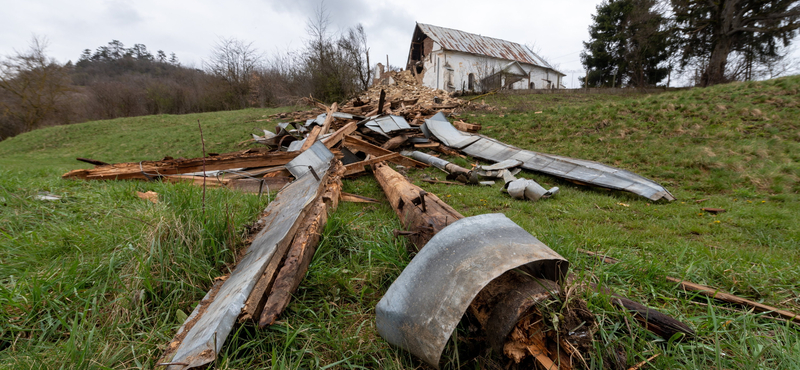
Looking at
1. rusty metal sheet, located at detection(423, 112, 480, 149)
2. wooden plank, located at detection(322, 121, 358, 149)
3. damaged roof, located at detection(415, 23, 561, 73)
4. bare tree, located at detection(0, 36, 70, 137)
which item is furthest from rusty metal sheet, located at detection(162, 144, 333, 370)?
bare tree, located at detection(0, 36, 70, 137)

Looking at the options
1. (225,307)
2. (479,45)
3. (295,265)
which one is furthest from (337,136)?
(479,45)

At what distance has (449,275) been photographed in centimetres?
130

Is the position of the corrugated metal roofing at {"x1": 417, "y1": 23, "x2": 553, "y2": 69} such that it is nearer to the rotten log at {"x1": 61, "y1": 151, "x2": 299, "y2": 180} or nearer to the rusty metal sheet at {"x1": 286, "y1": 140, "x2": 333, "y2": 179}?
the rotten log at {"x1": 61, "y1": 151, "x2": 299, "y2": 180}

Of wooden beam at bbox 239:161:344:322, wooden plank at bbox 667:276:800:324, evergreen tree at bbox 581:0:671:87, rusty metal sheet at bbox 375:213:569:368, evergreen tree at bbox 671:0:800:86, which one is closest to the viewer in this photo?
rusty metal sheet at bbox 375:213:569:368

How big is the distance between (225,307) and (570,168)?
658cm

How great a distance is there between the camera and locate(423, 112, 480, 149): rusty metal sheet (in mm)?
8680

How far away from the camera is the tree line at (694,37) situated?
17.7m

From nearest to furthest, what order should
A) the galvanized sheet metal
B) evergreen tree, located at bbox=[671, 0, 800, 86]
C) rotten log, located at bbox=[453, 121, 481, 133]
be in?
the galvanized sheet metal < rotten log, located at bbox=[453, 121, 481, 133] < evergreen tree, located at bbox=[671, 0, 800, 86]

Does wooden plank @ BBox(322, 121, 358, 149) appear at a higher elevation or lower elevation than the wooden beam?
higher

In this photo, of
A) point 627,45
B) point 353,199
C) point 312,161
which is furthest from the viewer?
point 627,45

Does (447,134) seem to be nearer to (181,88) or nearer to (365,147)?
(365,147)

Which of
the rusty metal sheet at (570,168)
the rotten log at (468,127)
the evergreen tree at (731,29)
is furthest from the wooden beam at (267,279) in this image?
the evergreen tree at (731,29)

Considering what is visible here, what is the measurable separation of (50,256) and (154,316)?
1.33 m

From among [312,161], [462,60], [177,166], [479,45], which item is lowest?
[177,166]
